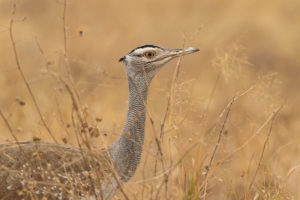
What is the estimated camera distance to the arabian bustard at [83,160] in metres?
2.95

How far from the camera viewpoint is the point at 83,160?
3146 millimetres

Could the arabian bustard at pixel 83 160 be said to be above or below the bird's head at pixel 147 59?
below

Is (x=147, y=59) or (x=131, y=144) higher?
(x=147, y=59)

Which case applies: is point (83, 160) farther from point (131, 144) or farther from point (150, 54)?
point (150, 54)

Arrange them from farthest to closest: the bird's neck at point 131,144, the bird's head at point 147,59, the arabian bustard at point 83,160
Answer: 1. the bird's head at point 147,59
2. the bird's neck at point 131,144
3. the arabian bustard at point 83,160

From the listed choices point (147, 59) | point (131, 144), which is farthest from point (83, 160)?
point (147, 59)

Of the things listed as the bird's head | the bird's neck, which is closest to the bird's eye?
the bird's head

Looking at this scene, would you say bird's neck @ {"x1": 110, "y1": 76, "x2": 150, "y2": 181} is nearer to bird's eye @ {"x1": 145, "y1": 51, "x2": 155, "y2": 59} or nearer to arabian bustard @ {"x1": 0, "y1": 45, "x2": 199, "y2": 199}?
arabian bustard @ {"x1": 0, "y1": 45, "x2": 199, "y2": 199}

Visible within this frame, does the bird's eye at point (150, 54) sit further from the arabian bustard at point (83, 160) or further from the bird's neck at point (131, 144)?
the bird's neck at point (131, 144)

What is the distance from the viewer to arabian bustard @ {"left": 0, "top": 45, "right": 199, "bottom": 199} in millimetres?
2947

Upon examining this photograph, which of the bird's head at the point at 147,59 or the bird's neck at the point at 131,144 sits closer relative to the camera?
the bird's neck at the point at 131,144

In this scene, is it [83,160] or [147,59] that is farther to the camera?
[147,59]

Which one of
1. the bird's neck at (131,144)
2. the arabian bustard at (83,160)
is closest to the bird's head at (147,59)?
the arabian bustard at (83,160)

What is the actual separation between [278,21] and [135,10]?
2.18 metres
